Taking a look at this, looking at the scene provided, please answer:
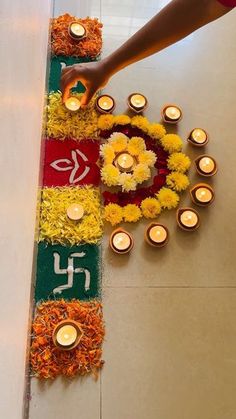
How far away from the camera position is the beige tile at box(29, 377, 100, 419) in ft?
3.24

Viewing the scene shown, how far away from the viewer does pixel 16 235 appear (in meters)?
0.71

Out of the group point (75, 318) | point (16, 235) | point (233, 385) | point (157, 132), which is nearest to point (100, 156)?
point (157, 132)

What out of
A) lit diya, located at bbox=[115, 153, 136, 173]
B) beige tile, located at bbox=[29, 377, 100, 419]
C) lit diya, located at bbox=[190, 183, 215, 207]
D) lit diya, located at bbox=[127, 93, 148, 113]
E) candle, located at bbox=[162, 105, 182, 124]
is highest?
lit diya, located at bbox=[127, 93, 148, 113]

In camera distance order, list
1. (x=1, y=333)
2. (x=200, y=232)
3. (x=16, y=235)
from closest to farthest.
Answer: (x=1, y=333)
(x=16, y=235)
(x=200, y=232)

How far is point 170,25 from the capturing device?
0.88 m

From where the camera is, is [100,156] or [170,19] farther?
[100,156]

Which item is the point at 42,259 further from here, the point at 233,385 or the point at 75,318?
the point at 233,385

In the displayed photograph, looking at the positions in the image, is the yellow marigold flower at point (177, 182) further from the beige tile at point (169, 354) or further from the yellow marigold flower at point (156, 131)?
the beige tile at point (169, 354)

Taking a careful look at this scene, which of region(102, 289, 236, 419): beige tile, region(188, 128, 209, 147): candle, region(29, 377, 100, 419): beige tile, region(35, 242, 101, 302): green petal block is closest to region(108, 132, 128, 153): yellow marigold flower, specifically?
region(188, 128, 209, 147): candle

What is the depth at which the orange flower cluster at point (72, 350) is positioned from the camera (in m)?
1.01

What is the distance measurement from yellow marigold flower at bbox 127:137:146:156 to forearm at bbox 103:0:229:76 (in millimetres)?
273

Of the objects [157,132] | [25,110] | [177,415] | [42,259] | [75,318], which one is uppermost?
[157,132]

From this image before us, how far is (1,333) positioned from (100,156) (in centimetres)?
80

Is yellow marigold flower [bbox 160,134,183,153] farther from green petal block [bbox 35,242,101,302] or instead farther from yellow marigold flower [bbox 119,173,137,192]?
green petal block [bbox 35,242,101,302]
